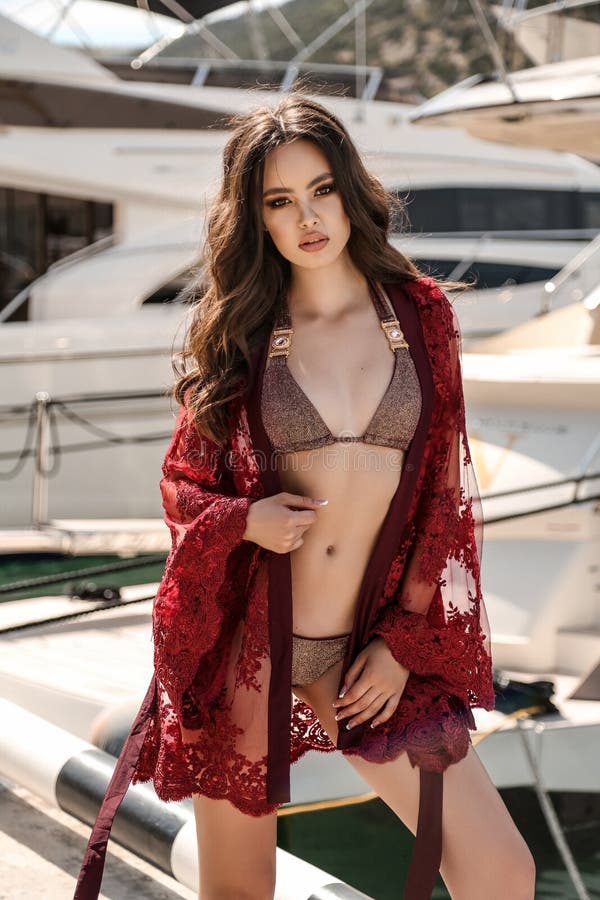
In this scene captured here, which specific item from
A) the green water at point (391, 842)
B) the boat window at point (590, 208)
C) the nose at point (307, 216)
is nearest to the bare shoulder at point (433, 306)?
the nose at point (307, 216)

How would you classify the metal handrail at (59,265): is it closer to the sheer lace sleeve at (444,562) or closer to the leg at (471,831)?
the sheer lace sleeve at (444,562)

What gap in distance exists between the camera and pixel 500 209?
509 inches

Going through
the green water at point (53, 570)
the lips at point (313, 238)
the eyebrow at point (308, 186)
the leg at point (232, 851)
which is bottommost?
the green water at point (53, 570)

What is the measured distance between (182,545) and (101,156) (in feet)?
33.4

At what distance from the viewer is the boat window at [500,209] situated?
41.8ft

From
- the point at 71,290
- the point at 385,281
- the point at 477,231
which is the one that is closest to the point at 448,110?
the point at 385,281

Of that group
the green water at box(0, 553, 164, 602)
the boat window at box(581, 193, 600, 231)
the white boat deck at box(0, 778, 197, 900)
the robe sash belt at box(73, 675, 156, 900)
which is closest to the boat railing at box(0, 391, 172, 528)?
the green water at box(0, 553, 164, 602)

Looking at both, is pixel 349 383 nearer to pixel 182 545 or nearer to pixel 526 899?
pixel 182 545

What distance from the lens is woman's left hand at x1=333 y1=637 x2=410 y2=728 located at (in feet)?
6.75

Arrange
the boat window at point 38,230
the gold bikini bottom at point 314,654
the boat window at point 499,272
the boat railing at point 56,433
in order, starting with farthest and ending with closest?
the boat window at point 499,272
the boat window at point 38,230
the boat railing at point 56,433
the gold bikini bottom at point 314,654

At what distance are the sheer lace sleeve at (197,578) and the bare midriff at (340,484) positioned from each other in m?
0.13

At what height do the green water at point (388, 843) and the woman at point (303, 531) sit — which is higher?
the woman at point (303, 531)

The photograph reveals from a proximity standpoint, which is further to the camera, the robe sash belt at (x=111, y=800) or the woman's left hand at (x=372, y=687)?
the robe sash belt at (x=111, y=800)

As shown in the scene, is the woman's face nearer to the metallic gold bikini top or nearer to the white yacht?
the metallic gold bikini top
